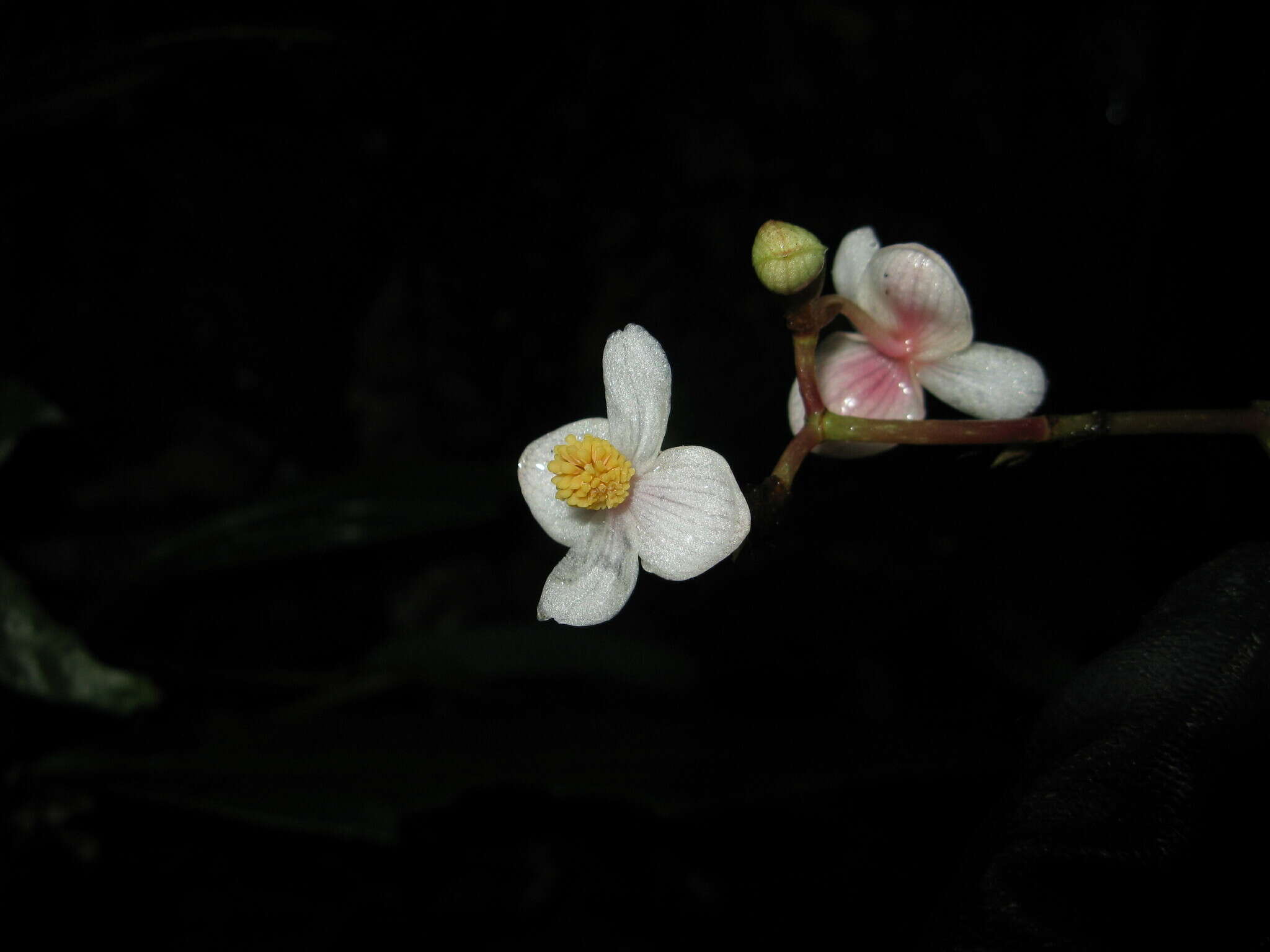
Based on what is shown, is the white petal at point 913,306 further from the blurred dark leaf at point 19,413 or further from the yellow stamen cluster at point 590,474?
the blurred dark leaf at point 19,413

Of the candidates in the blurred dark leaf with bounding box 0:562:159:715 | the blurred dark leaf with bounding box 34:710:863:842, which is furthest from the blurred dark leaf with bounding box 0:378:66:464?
the blurred dark leaf with bounding box 34:710:863:842

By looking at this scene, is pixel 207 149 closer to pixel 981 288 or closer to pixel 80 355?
pixel 80 355

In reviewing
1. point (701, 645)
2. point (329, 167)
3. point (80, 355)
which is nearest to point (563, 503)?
point (701, 645)

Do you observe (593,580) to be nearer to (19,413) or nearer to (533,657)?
(533,657)

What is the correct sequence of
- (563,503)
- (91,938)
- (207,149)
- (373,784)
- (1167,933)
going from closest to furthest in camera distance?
(1167,933) < (563,503) < (373,784) < (91,938) < (207,149)

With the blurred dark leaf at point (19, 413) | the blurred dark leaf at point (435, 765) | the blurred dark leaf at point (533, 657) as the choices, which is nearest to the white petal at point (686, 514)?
the blurred dark leaf at point (435, 765)

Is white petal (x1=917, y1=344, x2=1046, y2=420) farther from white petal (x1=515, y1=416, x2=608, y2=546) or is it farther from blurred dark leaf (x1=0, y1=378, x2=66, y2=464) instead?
blurred dark leaf (x1=0, y1=378, x2=66, y2=464)
